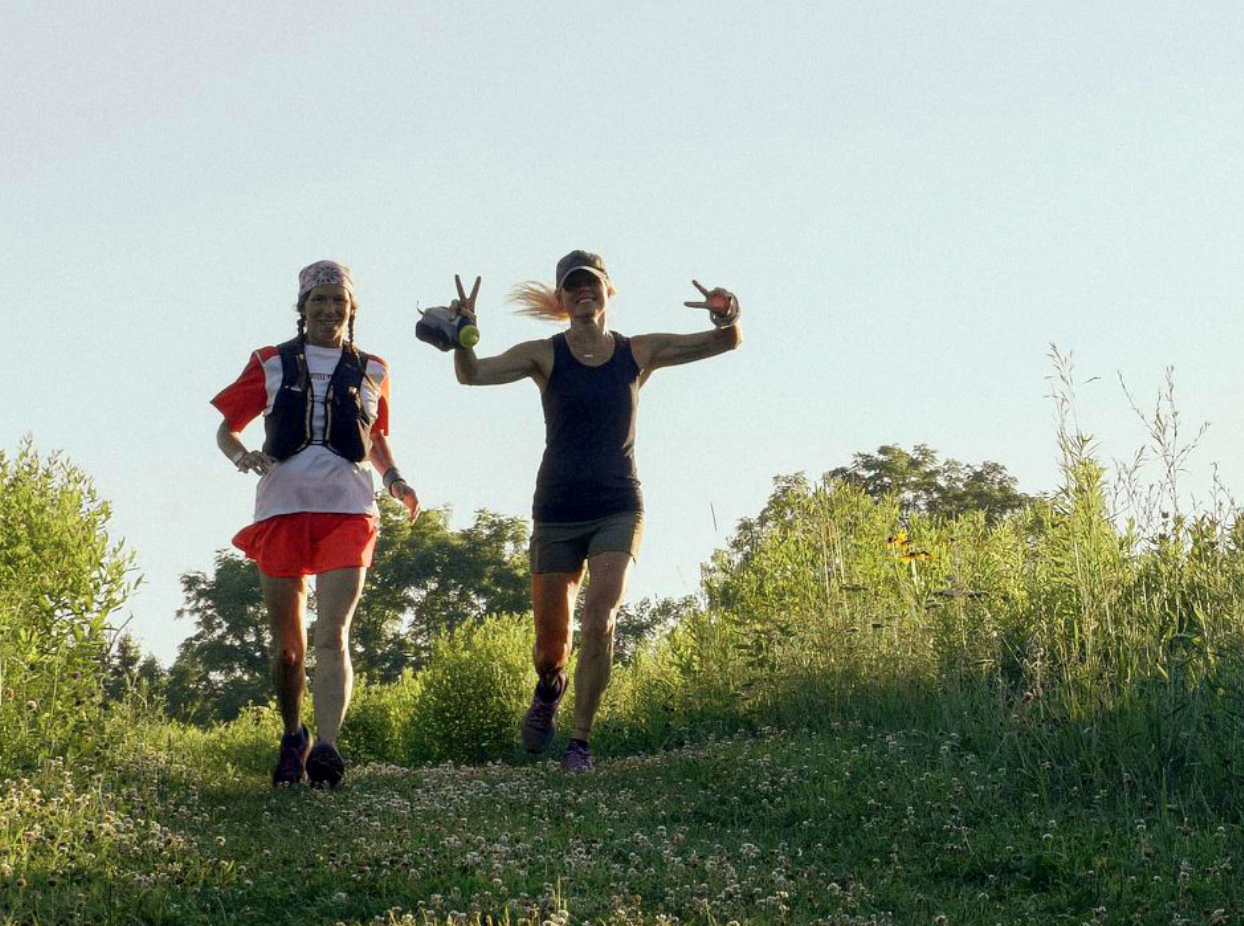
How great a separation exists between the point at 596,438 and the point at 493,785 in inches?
79.1

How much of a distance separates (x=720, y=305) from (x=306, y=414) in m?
2.42

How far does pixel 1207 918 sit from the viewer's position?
5426 mm

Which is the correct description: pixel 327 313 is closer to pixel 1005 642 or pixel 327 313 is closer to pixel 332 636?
pixel 332 636

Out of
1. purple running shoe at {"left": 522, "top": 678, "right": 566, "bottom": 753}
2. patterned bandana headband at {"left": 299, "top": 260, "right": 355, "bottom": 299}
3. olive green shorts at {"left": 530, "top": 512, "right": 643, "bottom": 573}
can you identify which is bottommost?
purple running shoe at {"left": 522, "top": 678, "right": 566, "bottom": 753}

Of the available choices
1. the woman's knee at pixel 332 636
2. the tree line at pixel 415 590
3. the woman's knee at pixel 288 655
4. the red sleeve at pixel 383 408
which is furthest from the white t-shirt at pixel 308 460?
the tree line at pixel 415 590

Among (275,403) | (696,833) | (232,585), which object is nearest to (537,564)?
(275,403)

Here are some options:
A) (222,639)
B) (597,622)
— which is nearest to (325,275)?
(597,622)

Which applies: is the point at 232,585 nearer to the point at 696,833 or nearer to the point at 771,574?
the point at 771,574

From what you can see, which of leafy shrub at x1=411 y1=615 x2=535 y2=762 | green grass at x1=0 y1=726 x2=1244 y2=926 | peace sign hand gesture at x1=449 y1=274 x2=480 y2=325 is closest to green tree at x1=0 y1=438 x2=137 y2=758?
green grass at x1=0 y1=726 x2=1244 y2=926

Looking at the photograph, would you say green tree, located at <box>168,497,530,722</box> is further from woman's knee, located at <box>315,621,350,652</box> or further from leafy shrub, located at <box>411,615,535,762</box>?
woman's knee, located at <box>315,621,350,652</box>

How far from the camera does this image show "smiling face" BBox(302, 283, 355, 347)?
26.9 ft

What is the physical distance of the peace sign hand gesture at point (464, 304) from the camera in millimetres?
8395

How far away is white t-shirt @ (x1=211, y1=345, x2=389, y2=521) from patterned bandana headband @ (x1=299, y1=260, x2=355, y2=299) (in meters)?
0.35

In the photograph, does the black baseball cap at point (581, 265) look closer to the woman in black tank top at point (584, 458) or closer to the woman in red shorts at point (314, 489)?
the woman in black tank top at point (584, 458)
